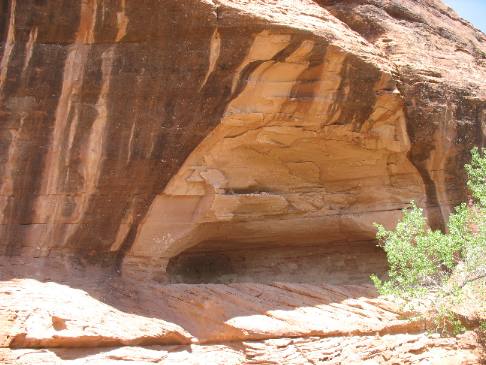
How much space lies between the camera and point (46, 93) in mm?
8820

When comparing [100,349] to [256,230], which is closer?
[100,349]

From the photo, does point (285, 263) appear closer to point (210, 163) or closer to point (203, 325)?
point (210, 163)

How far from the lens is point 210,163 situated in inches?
395

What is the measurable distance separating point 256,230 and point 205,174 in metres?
1.68

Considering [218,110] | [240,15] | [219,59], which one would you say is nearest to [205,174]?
[218,110]

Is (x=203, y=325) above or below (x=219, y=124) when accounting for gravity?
below

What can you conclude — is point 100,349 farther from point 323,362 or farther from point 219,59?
point 219,59

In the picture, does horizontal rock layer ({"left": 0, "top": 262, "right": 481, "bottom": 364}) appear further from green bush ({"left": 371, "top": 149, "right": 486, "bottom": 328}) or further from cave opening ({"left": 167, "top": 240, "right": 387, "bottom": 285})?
cave opening ({"left": 167, "top": 240, "right": 387, "bottom": 285})

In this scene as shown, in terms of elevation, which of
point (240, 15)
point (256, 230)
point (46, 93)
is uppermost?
point (240, 15)

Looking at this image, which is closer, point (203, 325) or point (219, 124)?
point (203, 325)

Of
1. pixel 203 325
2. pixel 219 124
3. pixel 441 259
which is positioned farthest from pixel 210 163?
pixel 441 259

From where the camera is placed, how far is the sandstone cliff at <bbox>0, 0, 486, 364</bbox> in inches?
343

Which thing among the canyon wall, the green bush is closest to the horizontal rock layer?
the green bush

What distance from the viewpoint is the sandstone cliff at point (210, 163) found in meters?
8.72
